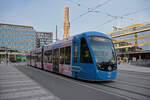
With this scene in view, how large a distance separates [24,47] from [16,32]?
39.2ft

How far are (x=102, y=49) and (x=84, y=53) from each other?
112 centimetres

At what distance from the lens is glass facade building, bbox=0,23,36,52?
Result: 101 metres

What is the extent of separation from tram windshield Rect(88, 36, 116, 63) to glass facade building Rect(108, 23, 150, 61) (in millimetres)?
50426

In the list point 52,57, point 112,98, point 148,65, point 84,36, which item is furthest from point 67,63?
point 148,65

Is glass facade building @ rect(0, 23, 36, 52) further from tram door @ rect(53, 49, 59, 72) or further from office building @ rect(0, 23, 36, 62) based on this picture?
tram door @ rect(53, 49, 59, 72)

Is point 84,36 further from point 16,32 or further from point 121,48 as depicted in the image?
point 16,32

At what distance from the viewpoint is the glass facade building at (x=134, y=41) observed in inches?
2259

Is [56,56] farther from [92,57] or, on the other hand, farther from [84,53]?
[92,57]

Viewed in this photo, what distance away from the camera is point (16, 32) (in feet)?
347

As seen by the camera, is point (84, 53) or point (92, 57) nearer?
point (92, 57)

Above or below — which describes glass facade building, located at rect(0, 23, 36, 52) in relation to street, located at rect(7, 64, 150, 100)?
above

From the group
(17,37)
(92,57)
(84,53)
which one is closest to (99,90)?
(92,57)

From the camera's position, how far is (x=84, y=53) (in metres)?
9.16

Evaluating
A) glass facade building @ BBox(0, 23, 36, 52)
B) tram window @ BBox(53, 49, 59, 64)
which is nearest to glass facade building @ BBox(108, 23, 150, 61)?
tram window @ BBox(53, 49, 59, 64)
